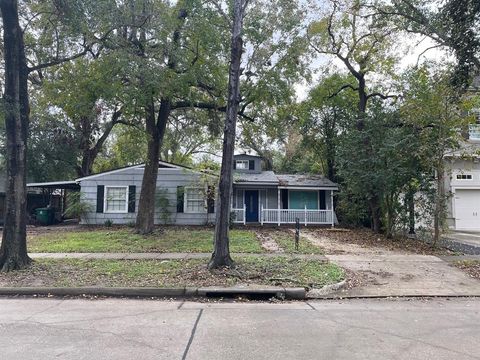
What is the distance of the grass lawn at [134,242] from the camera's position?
12133 millimetres

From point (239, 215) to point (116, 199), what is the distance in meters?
7.00

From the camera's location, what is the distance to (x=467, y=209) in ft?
65.9

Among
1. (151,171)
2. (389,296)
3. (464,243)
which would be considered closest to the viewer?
(389,296)

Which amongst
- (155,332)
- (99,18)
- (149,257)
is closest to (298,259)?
(149,257)

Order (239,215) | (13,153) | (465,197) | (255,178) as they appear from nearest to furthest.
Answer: (13,153) → (465,197) → (239,215) → (255,178)

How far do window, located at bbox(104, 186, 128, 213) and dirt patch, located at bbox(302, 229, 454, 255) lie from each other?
1025 cm

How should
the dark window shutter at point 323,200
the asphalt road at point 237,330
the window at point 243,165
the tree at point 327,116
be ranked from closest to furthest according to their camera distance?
the asphalt road at point 237,330 < the tree at point 327,116 < the dark window shutter at point 323,200 < the window at point 243,165

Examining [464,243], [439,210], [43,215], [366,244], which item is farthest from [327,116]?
[43,215]

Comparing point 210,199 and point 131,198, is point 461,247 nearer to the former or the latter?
point 210,199

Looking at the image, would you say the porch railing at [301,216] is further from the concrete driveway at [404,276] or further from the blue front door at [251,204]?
the concrete driveway at [404,276]

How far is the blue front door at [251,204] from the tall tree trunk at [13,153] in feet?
46.8

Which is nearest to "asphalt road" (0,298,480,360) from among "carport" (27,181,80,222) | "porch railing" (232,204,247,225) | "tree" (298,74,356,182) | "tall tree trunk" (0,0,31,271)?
"tall tree trunk" (0,0,31,271)

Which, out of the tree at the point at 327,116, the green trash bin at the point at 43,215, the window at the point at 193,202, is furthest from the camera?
the tree at the point at 327,116

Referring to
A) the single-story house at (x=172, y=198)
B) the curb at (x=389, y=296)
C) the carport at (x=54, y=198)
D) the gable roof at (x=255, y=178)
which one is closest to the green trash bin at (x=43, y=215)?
the carport at (x=54, y=198)
